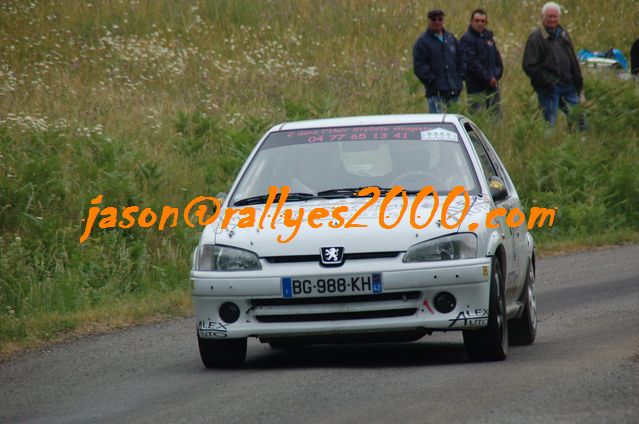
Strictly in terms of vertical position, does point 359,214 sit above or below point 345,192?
below

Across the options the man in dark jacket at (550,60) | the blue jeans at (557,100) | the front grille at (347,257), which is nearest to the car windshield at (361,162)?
the front grille at (347,257)

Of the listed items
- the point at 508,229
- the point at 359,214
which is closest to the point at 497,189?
the point at 508,229

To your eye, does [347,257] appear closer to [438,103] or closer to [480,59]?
[438,103]

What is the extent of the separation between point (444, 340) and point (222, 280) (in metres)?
2.27

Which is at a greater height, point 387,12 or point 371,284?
point 387,12

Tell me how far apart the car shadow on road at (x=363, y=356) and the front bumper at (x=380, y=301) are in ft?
1.40

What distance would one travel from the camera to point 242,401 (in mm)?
7371

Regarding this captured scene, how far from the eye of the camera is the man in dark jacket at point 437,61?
18.8 meters

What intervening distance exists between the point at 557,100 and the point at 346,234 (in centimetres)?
1328

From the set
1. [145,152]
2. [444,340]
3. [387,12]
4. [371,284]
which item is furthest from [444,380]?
[387,12]

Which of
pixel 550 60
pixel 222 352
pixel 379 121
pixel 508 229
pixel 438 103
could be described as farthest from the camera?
pixel 550 60

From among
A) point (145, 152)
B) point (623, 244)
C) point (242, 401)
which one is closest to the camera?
point (242, 401)

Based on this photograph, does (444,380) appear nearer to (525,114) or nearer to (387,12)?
(525,114)

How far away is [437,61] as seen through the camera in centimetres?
1886
